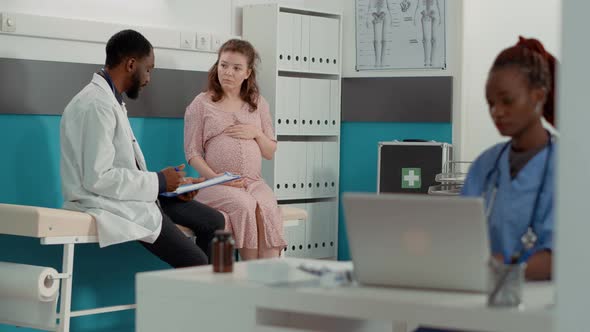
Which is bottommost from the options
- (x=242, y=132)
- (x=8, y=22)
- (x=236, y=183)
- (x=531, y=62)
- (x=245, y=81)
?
(x=236, y=183)

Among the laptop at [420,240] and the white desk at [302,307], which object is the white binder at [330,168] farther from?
the laptop at [420,240]

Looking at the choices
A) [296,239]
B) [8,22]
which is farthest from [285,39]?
[8,22]

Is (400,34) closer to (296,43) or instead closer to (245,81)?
(296,43)

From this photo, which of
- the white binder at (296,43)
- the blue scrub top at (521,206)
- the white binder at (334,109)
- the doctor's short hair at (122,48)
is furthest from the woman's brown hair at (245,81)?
the blue scrub top at (521,206)

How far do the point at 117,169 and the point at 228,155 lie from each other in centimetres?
98

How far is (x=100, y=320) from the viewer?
4.78 metres

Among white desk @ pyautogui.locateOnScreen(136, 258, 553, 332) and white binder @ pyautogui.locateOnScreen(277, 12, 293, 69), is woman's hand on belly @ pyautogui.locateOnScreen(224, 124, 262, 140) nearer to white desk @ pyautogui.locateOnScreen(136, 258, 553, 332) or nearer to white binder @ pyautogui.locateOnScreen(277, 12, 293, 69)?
white binder @ pyautogui.locateOnScreen(277, 12, 293, 69)

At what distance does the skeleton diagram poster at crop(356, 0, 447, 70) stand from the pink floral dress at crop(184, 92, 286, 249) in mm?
1132

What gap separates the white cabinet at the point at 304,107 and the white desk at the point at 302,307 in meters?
3.51

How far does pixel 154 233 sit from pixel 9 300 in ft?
2.05

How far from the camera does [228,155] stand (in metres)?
4.90

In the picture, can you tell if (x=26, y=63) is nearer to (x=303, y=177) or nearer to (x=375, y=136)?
(x=303, y=177)

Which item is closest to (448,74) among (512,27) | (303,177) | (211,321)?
(512,27)

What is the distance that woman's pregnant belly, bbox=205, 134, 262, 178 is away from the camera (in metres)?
4.90
